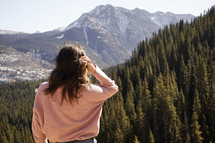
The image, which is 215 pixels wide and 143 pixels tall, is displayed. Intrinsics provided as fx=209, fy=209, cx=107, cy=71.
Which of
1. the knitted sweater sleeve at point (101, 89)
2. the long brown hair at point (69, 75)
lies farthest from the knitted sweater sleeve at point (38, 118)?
the knitted sweater sleeve at point (101, 89)

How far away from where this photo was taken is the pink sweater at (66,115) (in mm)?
4383

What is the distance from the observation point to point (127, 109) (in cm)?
8206

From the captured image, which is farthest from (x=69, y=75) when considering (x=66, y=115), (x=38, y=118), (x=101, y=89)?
(x=38, y=118)

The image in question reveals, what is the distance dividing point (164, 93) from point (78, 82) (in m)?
72.6

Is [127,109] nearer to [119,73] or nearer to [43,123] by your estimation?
[119,73]

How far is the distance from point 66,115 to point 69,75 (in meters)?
0.87

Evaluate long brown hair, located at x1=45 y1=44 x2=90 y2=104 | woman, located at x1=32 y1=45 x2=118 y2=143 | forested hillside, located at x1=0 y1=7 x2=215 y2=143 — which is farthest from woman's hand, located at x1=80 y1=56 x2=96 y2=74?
forested hillside, located at x1=0 y1=7 x2=215 y2=143

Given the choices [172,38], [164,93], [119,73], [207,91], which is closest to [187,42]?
[172,38]

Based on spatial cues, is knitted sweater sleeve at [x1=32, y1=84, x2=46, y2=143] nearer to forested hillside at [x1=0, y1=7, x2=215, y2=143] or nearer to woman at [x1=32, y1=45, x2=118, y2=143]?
woman at [x1=32, y1=45, x2=118, y2=143]

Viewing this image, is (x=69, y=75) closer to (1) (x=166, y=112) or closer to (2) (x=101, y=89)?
(2) (x=101, y=89)

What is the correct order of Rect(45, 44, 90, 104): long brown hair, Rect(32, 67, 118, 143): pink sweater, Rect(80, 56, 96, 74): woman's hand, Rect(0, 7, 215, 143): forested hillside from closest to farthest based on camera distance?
Rect(45, 44, 90, 104): long brown hair, Rect(32, 67, 118, 143): pink sweater, Rect(80, 56, 96, 74): woman's hand, Rect(0, 7, 215, 143): forested hillside

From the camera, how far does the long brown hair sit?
4258 mm

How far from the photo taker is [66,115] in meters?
4.46

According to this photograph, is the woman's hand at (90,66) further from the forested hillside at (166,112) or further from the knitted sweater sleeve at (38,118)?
the forested hillside at (166,112)
